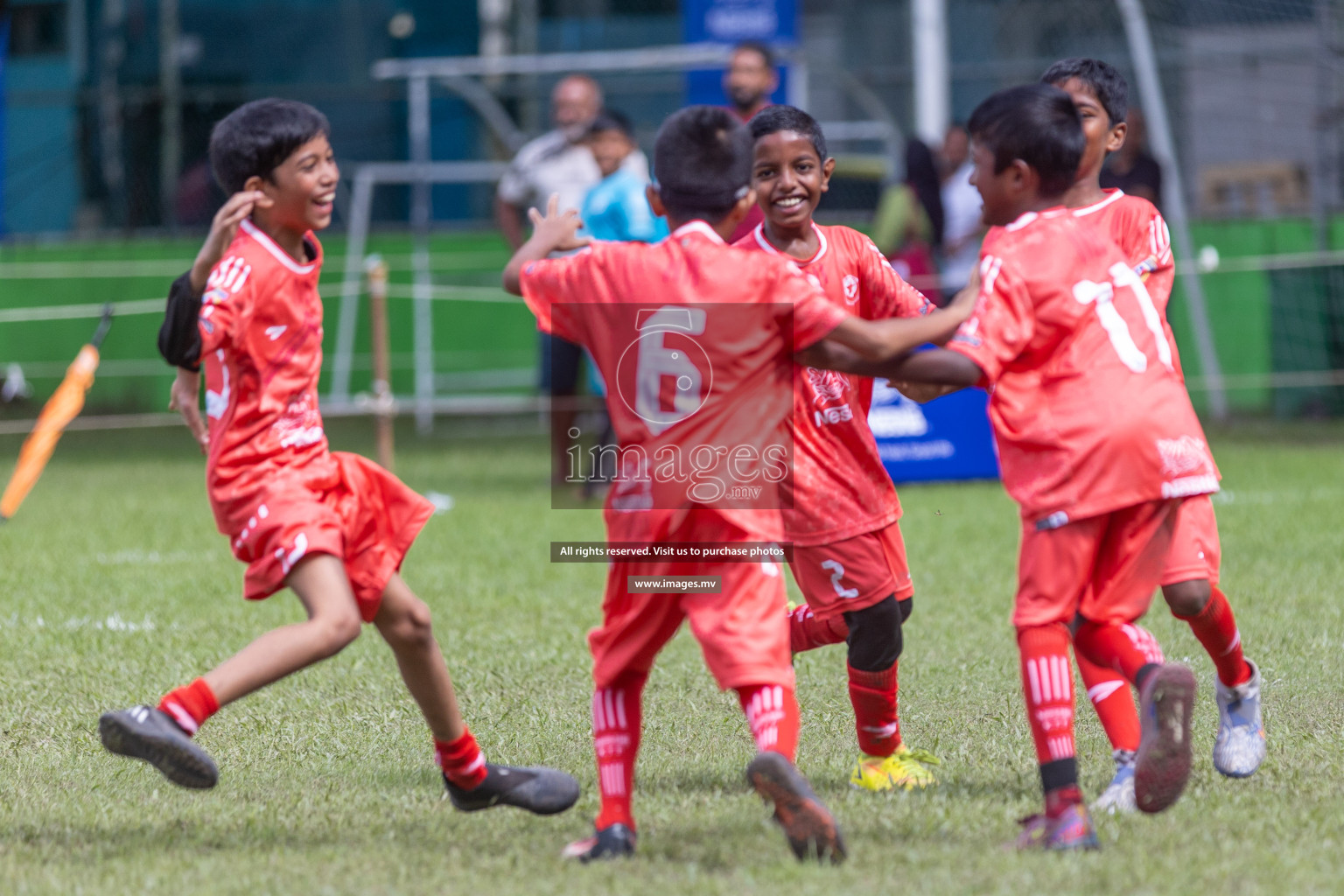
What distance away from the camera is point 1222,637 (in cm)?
406

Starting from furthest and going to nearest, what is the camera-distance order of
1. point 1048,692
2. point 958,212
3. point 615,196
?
1. point 958,212
2. point 615,196
3. point 1048,692

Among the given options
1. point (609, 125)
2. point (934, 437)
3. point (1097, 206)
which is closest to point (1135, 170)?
point (934, 437)

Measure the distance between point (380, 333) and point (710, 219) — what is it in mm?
6839

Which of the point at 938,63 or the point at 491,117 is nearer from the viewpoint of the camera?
the point at 938,63

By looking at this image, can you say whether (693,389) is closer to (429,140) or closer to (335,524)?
(335,524)

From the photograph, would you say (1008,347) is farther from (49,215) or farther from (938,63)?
(49,215)

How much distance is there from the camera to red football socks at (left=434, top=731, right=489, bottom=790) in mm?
3854

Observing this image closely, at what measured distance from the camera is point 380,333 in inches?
395

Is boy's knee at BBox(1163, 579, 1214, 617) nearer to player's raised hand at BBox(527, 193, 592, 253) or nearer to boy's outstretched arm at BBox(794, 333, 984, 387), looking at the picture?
boy's outstretched arm at BBox(794, 333, 984, 387)

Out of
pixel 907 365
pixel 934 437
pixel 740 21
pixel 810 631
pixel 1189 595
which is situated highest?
pixel 740 21

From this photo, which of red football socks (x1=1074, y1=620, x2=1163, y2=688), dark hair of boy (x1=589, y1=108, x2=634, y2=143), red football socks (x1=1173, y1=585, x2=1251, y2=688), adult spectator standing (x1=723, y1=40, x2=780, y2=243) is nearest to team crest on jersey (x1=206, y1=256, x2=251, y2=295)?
red football socks (x1=1074, y1=620, x2=1163, y2=688)

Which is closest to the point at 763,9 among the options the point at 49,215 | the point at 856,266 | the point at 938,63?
the point at 938,63

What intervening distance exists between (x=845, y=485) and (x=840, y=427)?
150mm

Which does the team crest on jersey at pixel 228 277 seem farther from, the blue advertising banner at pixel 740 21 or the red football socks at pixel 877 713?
the blue advertising banner at pixel 740 21
